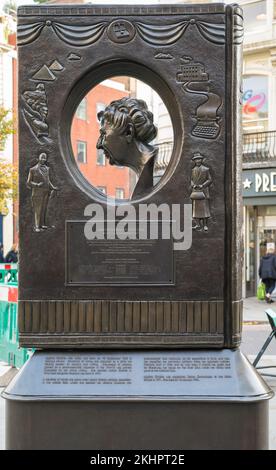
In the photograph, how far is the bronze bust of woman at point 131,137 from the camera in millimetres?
4102

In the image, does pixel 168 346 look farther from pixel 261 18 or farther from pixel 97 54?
pixel 261 18

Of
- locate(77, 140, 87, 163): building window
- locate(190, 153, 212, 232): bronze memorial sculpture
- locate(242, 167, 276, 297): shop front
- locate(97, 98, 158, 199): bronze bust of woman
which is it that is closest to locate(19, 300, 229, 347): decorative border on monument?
locate(190, 153, 212, 232): bronze memorial sculpture

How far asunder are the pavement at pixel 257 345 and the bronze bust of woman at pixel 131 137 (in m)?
2.17

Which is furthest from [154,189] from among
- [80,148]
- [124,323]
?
[80,148]

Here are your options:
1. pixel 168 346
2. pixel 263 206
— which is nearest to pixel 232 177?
pixel 168 346

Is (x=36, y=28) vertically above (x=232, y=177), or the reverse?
(x=36, y=28)

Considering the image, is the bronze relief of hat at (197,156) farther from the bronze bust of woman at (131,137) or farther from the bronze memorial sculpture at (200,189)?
the bronze bust of woman at (131,137)

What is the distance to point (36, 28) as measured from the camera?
3.91 m

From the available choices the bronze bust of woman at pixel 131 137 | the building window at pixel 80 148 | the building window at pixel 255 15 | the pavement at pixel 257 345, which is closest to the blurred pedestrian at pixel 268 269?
the pavement at pixel 257 345

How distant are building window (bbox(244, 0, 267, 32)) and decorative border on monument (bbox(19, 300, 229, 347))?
1770cm

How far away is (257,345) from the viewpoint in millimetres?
10695

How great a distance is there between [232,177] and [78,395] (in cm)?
153

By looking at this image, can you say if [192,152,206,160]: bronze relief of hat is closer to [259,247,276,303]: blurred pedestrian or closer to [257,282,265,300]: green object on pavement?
[259,247,276,303]: blurred pedestrian

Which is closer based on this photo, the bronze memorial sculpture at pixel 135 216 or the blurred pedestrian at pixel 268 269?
the bronze memorial sculpture at pixel 135 216
